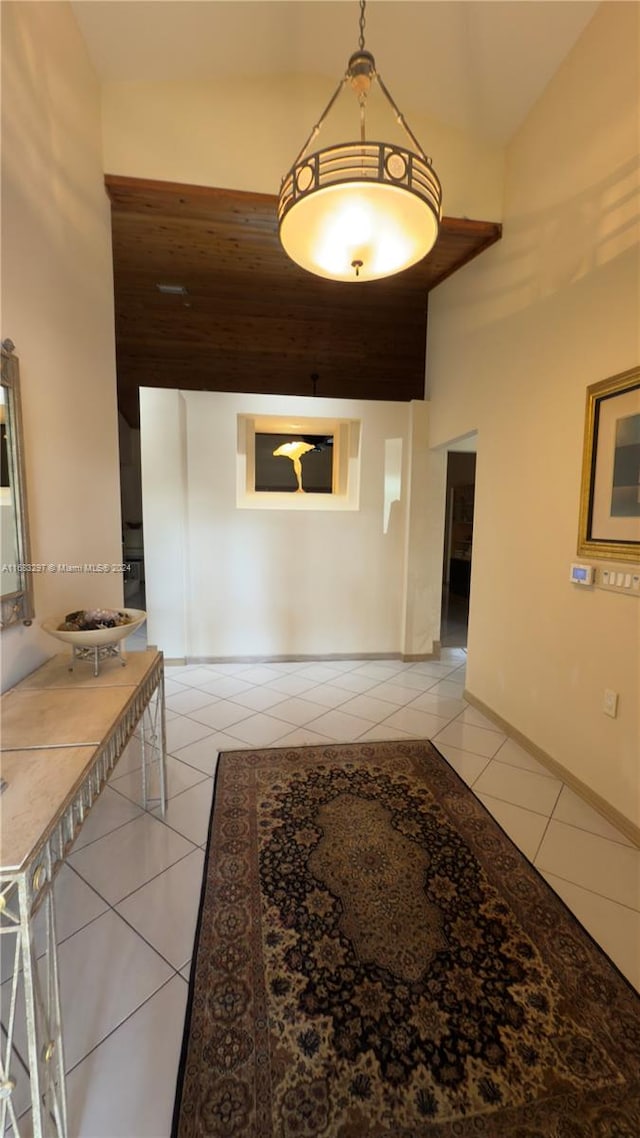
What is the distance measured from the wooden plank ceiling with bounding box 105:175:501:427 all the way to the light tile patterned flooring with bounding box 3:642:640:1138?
10.9 ft

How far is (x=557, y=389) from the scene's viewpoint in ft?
8.34

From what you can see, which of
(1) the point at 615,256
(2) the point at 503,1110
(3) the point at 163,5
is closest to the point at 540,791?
(2) the point at 503,1110

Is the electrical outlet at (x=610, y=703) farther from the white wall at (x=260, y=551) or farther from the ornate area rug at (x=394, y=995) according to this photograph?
the white wall at (x=260, y=551)

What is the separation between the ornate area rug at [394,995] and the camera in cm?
111

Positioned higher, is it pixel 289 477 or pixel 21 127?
pixel 21 127

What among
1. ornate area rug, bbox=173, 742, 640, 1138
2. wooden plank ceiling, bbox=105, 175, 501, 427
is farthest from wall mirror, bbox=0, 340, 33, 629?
wooden plank ceiling, bbox=105, 175, 501, 427

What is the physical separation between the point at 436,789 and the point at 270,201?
3558mm

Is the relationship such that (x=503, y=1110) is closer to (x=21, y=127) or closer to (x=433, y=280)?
(x=21, y=127)

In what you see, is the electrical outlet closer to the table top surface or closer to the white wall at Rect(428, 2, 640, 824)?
the white wall at Rect(428, 2, 640, 824)

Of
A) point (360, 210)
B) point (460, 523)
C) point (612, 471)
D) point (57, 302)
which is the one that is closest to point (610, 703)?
point (612, 471)

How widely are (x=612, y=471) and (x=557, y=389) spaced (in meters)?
0.65

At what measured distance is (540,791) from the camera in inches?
95.0

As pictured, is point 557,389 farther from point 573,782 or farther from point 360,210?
point 573,782

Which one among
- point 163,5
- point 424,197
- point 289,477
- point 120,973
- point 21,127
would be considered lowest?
point 120,973
